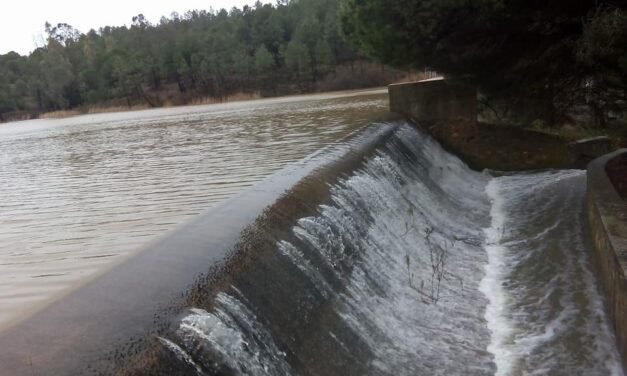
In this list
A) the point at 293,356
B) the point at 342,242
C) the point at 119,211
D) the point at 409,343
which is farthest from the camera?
the point at 119,211

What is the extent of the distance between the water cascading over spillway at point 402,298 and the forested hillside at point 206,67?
183 feet

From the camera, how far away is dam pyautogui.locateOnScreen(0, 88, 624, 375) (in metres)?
3.80

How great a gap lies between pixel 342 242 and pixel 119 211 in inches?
155

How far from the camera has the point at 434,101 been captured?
1559 cm

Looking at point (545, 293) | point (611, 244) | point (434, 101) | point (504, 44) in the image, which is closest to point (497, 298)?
point (545, 293)

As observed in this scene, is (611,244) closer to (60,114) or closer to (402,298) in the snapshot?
(402,298)

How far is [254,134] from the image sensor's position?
18.6 metres

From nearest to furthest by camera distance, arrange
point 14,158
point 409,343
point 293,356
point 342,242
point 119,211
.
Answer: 1. point 293,356
2. point 409,343
3. point 342,242
4. point 119,211
5. point 14,158

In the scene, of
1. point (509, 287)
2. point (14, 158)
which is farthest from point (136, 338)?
point (14, 158)

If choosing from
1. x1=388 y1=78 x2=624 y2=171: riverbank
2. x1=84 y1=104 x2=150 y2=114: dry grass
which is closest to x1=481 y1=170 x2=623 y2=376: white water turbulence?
x1=388 y1=78 x2=624 y2=171: riverbank

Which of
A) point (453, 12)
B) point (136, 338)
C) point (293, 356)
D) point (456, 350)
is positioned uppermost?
point (453, 12)

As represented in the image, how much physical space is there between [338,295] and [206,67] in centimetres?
7346

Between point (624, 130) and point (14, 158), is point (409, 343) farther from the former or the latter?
point (14, 158)

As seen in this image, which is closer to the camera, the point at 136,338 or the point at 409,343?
the point at 136,338
